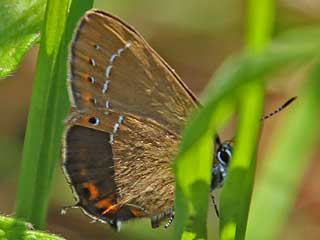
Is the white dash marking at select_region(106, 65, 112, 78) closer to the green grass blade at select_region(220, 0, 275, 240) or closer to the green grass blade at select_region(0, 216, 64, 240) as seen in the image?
the green grass blade at select_region(0, 216, 64, 240)

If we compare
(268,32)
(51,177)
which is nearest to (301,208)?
(51,177)

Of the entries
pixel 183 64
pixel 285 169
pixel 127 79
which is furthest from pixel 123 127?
pixel 183 64

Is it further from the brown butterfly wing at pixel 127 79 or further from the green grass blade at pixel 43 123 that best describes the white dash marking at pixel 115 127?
the green grass blade at pixel 43 123

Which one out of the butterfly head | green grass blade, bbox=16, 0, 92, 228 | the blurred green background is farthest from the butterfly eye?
the blurred green background

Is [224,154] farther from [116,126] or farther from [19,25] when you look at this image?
[19,25]

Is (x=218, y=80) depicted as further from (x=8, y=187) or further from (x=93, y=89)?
(x=8, y=187)

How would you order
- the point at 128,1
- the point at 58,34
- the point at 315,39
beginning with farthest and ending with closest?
the point at 128,1, the point at 58,34, the point at 315,39
